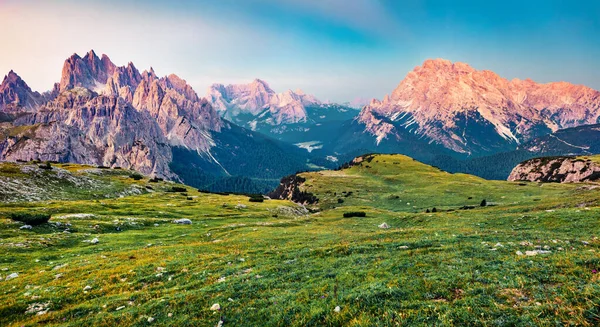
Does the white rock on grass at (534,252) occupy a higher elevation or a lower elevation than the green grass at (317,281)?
higher

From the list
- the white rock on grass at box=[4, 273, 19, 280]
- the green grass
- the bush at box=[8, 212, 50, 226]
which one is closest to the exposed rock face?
the green grass

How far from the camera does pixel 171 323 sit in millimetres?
13156

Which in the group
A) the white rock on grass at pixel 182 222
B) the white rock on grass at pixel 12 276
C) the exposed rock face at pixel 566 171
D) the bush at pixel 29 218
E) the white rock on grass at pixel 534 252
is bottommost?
the white rock on grass at pixel 182 222

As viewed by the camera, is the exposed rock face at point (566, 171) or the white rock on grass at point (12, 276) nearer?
the white rock on grass at point (12, 276)

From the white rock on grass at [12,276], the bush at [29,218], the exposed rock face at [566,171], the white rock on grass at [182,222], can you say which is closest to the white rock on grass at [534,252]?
the white rock on grass at [12,276]

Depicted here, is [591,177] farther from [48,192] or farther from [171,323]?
[48,192]

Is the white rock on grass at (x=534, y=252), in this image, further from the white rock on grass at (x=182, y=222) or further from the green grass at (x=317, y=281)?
the white rock on grass at (x=182, y=222)

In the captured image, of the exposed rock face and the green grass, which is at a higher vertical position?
the exposed rock face

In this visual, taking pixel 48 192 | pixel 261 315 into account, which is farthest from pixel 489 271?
pixel 48 192

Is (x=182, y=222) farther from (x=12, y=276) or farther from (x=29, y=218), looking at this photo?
(x=12, y=276)

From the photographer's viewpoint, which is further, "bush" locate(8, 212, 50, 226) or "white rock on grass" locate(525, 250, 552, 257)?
"bush" locate(8, 212, 50, 226)

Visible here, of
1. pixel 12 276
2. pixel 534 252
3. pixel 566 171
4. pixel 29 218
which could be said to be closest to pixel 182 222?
pixel 29 218

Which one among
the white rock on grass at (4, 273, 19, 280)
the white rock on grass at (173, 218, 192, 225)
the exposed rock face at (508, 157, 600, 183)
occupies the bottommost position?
the white rock on grass at (173, 218, 192, 225)

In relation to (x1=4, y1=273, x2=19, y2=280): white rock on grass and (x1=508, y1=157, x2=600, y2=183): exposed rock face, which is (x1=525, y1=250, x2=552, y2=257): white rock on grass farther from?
(x1=508, y1=157, x2=600, y2=183): exposed rock face
